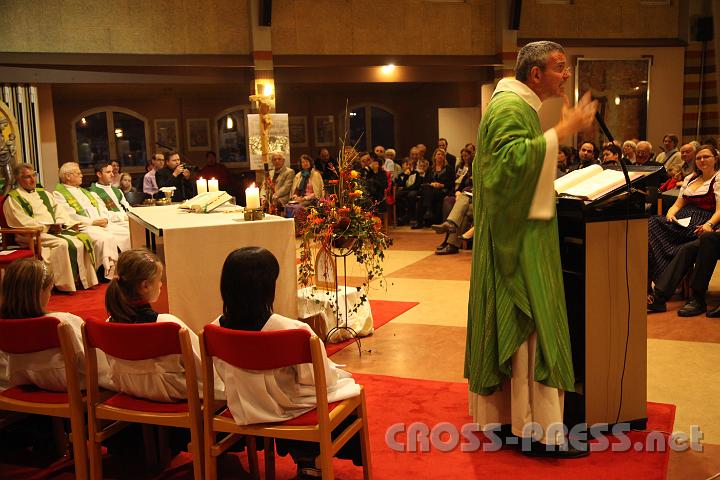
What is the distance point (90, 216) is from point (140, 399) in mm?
5899

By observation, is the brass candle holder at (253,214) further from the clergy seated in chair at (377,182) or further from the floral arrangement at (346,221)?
the clergy seated in chair at (377,182)

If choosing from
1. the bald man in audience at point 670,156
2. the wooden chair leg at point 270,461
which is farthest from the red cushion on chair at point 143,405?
the bald man in audience at point 670,156

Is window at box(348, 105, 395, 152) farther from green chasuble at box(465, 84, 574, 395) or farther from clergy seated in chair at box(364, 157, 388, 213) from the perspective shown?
green chasuble at box(465, 84, 574, 395)

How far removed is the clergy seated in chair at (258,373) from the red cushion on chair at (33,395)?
0.71m

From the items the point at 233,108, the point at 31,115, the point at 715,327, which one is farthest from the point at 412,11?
the point at 715,327

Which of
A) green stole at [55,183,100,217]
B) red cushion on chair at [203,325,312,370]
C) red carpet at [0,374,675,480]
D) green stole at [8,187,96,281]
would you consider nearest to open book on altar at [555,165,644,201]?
red carpet at [0,374,675,480]

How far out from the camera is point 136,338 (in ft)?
8.75

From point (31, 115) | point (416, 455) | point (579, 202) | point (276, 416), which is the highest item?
point (31, 115)

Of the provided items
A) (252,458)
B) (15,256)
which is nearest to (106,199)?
(15,256)

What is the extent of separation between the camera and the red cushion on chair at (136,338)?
265 centimetres

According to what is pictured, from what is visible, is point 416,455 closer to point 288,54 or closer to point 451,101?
point 288,54

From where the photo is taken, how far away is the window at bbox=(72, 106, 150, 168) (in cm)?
1503

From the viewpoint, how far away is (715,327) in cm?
522

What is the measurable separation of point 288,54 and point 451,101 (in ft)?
16.7
